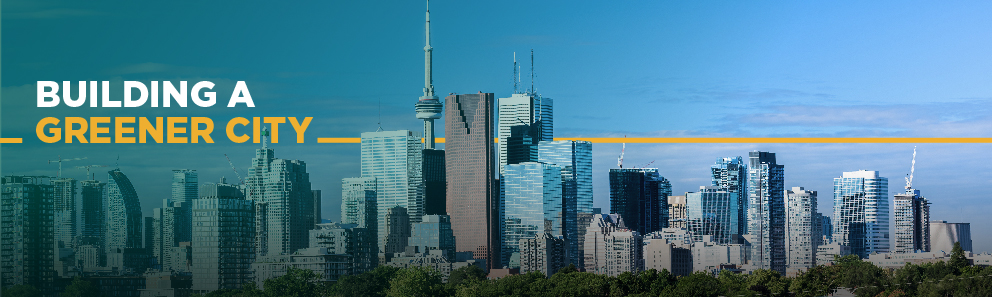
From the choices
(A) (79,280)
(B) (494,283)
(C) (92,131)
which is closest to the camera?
(C) (92,131)

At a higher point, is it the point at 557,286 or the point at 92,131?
the point at 92,131

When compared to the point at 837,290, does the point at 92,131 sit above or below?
above

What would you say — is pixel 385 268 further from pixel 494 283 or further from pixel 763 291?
pixel 763 291

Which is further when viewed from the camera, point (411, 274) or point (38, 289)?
point (38, 289)

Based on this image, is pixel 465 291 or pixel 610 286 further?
pixel 465 291

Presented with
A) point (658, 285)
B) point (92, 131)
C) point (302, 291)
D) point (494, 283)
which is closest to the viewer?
point (92, 131)

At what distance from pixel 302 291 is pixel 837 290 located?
76.4 meters

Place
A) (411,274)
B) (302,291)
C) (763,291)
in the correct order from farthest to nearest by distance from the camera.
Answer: (302,291)
(411,274)
(763,291)

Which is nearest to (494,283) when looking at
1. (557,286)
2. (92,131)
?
(557,286)

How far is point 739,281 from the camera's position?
452 ft

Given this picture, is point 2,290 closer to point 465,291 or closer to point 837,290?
point 465,291

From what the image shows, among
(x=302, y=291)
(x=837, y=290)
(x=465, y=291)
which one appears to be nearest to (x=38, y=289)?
(x=302, y=291)

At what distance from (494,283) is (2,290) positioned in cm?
9524

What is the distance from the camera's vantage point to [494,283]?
144625 mm
